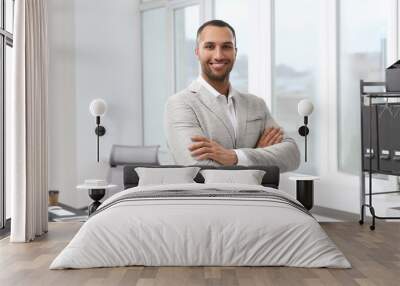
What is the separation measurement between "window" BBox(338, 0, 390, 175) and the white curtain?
9.99ft

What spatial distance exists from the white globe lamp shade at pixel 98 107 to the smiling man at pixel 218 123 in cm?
336

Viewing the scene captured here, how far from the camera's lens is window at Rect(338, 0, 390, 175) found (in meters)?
6.61

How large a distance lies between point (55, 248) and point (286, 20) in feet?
13.0

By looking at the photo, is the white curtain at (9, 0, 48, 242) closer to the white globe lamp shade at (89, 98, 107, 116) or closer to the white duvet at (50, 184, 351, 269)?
the white duvet at (50, 184, 351, 269)

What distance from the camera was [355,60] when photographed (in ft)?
22.8

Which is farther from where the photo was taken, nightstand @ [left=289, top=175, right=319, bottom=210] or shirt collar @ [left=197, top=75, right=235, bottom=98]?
nightstand @ [left=289, top=175, right=319, bottom=210]

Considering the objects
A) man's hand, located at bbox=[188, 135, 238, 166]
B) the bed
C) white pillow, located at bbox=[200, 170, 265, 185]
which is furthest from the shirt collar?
the bed

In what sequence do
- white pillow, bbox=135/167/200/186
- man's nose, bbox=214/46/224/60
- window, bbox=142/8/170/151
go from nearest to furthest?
man's nose, bbox=214/46/224/60
white pillow, bbox=135/167/200/186
window, bbox=142/8/170/151

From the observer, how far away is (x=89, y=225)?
14.1 feet

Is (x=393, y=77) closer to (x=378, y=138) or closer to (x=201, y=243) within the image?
(x=378, y=138)

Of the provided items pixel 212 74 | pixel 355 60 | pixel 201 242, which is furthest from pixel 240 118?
pixel 355 60

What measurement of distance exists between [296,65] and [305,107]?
0.76 m

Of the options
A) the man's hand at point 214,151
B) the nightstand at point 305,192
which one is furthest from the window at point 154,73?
the man's hand at point 214,151

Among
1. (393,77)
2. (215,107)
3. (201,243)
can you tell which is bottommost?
(201,243)
